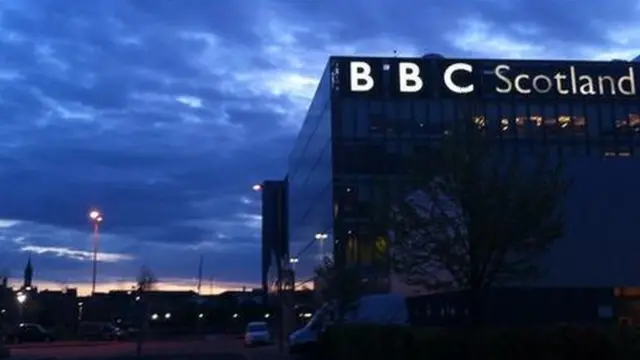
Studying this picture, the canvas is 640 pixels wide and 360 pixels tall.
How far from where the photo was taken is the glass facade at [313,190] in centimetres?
6500

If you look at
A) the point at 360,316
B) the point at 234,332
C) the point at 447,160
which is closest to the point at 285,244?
the point at 234,332

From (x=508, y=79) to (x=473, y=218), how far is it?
150 feet

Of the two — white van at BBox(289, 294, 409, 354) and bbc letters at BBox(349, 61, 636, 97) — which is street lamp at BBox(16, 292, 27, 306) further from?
white van at BBox(289, 294, 409, 354)

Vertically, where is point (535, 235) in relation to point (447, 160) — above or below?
below

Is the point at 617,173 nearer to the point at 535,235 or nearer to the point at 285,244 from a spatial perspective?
the point at 535,235

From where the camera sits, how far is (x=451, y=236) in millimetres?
23188

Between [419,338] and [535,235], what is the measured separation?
3.50 m

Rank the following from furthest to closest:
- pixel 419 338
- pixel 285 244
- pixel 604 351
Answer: pixel 285 244 → pixel 419 338 → pixel 604 351

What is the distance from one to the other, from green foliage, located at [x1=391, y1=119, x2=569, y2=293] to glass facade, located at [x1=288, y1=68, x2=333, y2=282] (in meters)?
37.5

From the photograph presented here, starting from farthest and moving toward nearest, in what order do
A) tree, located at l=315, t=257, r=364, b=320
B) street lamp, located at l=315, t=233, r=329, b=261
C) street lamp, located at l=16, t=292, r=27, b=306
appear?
street lamp, located at l=16, t=292, r=27, b=306 → street lamp, located at l=315, t=233, r=329, b=261 → tree, located at l=315, t=257, r=364, b=320

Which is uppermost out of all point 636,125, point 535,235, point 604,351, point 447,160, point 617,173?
point 636,125

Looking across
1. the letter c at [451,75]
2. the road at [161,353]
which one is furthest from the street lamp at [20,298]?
the letter c at [451,75]

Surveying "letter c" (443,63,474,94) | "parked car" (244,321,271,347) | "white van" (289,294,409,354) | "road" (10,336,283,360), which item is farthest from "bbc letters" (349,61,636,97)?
"white van" (289,294,409,354)

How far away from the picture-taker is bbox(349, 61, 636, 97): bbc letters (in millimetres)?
65000
